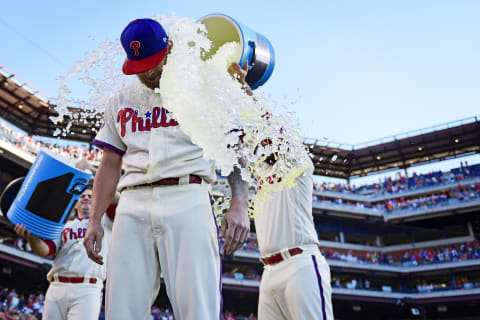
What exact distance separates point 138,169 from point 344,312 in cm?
3351

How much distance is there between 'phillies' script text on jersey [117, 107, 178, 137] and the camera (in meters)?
2.25

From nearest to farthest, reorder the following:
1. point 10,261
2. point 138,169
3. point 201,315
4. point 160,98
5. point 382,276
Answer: point 201,315, point 138,169, point 160,98, point 10,261, point 382,276

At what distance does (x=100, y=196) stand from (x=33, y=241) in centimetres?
225

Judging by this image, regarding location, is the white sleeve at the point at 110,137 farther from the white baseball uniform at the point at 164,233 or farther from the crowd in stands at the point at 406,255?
the crowd in stands at the point at 406,255

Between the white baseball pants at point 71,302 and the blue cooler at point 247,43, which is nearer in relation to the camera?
the blue cooler at point 247,43

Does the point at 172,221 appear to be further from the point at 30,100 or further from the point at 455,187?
the point at 455,187

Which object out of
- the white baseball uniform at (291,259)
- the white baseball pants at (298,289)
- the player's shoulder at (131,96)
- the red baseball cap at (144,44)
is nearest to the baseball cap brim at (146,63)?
the red baseball cap at (144,44)

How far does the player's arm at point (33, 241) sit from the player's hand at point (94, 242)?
80.7 inches

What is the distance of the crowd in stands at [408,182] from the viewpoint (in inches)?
1501

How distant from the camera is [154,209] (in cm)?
204

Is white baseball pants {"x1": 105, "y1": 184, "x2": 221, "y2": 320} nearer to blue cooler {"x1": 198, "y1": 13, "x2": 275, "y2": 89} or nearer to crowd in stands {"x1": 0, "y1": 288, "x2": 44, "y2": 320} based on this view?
blue cooler {"x1": 198, "y1": 13, "x2": 275, "y2": 89}

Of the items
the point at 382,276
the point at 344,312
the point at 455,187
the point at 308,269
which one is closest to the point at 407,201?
the point at 455,187

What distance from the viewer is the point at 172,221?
6.55 ft

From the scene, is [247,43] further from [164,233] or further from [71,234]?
[71,234]
